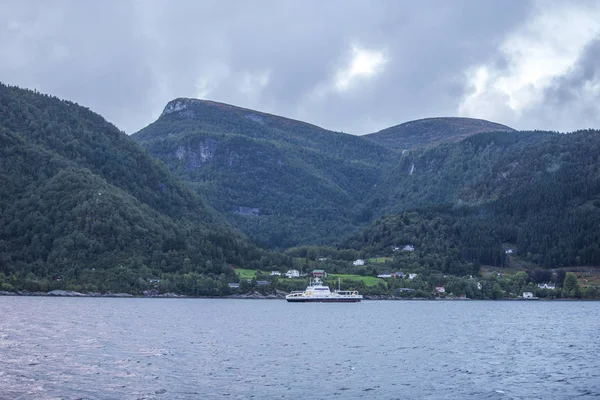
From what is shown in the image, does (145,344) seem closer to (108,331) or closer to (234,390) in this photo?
(108,331)

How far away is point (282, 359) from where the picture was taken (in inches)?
2500

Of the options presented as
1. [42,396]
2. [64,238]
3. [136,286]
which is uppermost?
[64,238]

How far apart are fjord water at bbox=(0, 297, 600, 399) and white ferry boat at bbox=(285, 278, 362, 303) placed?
70.0 metres

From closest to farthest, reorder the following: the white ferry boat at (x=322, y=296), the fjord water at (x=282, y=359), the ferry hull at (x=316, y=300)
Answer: the fjord water at (x=282, y=359) → the ferry hull at (x=316, y=300) → the white ferry boat at (x=322, y=296)

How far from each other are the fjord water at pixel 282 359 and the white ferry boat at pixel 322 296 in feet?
230

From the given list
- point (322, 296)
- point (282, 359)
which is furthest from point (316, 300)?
point (282, 359)

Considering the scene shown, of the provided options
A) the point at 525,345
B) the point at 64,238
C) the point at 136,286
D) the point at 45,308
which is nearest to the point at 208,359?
the point at 525,345

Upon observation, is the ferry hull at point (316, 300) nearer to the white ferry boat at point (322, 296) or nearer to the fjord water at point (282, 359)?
the white ferry boat at point (322, 296)

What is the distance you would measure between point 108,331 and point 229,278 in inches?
4224

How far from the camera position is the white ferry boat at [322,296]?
175250 millimetres

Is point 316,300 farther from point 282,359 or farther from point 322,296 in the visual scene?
point 282,359

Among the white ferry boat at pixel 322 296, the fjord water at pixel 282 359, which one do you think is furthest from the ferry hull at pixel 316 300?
the fjord water at pixel 282 359

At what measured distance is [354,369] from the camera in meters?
58.4

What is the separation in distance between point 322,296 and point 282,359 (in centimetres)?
11695
